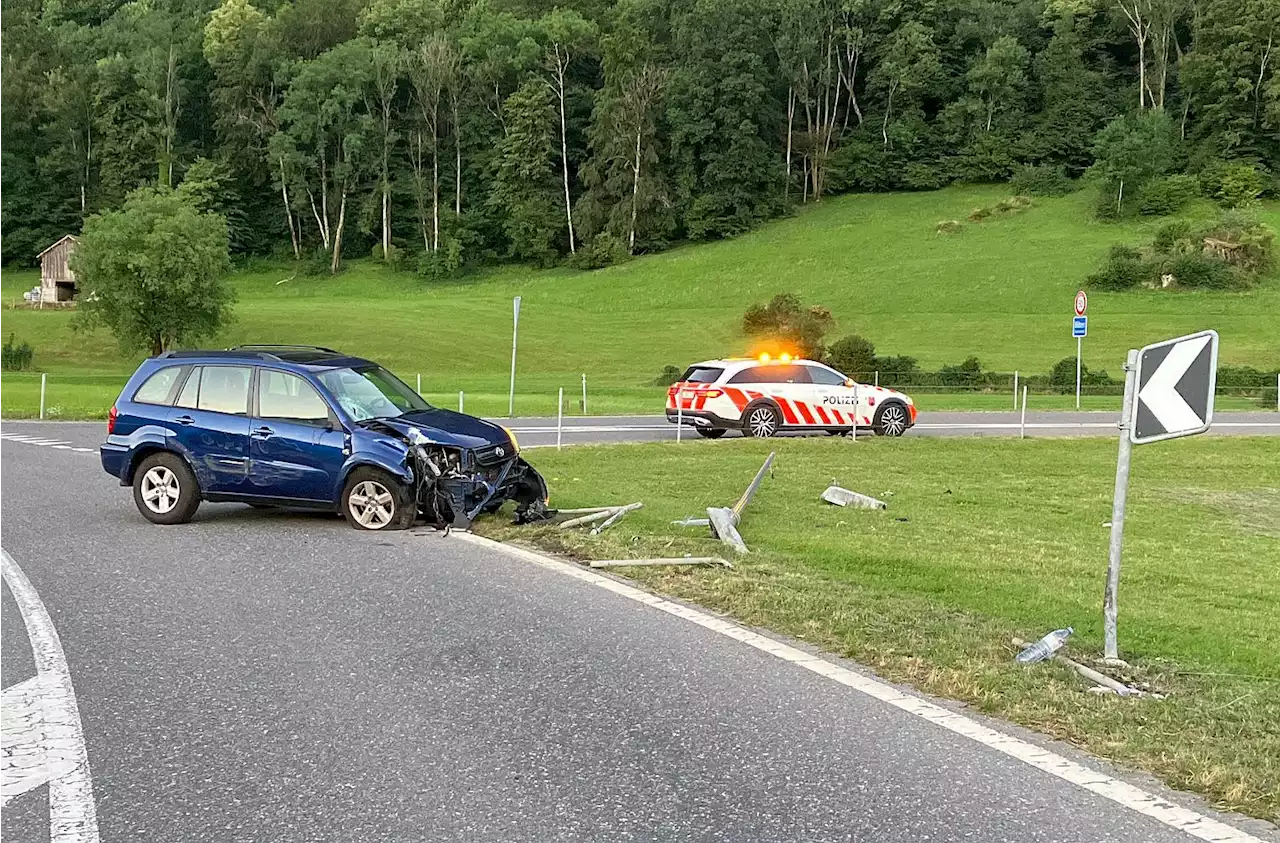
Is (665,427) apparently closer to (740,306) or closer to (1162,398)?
(1162,398)

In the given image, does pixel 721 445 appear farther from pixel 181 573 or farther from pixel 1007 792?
pixel 1007 792

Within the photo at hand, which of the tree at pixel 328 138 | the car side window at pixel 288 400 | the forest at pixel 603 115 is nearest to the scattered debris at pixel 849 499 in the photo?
the car side window at pixel 288 400

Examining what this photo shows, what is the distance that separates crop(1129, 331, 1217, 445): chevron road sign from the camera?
6.32 m

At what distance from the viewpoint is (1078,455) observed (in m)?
21.5

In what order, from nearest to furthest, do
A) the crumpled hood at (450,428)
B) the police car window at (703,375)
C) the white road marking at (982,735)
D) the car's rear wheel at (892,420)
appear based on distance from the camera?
the white road marking at (982,735), the crumpled hood at (450,428), the police car window at (703,375), the car's rear wheel at (892,420)

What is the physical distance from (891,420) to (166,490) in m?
16.2

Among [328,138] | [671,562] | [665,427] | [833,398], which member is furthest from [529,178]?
[671,562]

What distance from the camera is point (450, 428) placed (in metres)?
12.1

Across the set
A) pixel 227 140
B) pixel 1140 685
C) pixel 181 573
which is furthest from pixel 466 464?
pixel 227 140

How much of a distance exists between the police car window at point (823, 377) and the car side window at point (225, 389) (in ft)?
47.5

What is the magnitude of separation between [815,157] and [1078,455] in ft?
281

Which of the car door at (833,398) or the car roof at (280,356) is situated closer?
the car roof at (280,356)

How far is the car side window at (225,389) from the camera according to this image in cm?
1216

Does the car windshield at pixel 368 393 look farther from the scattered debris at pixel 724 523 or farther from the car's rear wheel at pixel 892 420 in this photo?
the car's rear wheel at pixel 892 420
